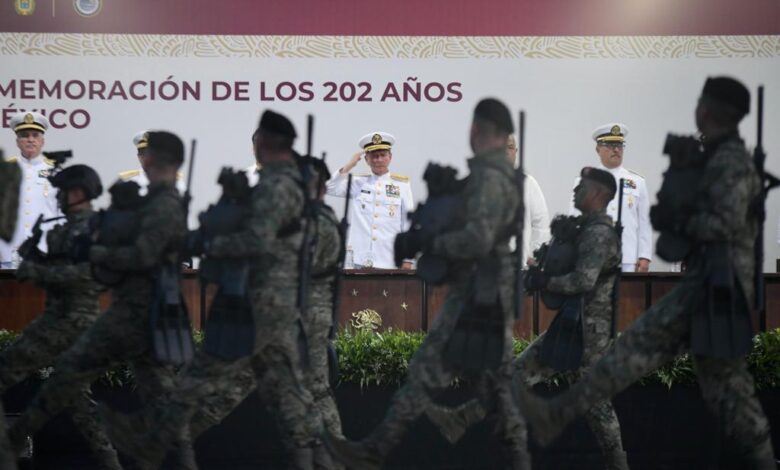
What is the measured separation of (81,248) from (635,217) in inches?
201

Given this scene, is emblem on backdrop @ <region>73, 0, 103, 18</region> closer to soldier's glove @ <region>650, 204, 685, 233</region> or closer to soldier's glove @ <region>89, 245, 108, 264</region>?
soldier's glove @ <region>89, 245, 108, 264</region>

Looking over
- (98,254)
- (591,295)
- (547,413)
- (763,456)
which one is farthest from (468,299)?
(98,254)

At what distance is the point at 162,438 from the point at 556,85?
5.47m

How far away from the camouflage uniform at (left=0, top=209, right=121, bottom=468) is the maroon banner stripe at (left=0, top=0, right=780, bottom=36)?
3981mm

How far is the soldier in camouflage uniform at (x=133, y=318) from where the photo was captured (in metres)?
5.15

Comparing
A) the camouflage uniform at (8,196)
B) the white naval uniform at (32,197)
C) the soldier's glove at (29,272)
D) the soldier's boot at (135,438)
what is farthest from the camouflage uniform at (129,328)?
the white naval uniform at (32,197)

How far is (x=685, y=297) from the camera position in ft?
15.9

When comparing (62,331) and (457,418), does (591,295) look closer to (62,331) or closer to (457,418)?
(457,418)

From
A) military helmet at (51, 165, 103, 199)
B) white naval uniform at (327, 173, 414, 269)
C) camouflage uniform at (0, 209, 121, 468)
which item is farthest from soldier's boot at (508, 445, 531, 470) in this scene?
white naval uniform at (327, 173, 414, 269)

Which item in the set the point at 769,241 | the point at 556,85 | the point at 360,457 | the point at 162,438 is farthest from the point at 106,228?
the point at 769,241

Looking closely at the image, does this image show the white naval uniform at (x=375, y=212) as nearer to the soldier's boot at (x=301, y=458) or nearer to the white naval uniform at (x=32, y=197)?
the white naval uniform at (x=32, y=197)

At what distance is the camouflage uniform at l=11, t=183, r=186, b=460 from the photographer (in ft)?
16.9

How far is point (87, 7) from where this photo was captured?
371 inches

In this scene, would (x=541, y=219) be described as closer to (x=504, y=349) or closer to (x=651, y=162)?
(x=651, y=162)
